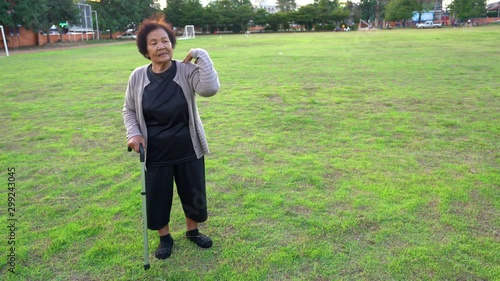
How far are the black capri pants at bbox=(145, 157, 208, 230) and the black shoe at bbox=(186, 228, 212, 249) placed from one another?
0.18m

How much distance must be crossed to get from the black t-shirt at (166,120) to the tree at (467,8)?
79.9 metres

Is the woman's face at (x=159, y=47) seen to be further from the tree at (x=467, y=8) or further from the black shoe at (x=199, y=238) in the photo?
the tree at (x=467, y=8)

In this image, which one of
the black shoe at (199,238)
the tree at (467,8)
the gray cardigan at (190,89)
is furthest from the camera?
the tree at (467,8)

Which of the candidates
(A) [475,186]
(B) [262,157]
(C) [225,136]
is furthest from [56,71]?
(A) [475,186]

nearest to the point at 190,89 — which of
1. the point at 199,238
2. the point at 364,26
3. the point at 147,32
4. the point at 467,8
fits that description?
the point at 147,32

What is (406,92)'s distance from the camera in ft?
29.7

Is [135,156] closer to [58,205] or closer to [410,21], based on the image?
[58,205]

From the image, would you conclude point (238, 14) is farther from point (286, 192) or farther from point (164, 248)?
point (164, 248)

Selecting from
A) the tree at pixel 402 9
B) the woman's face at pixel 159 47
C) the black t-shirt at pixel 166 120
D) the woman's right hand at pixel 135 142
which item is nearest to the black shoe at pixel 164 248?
the black t-shirt at pixel 166 120

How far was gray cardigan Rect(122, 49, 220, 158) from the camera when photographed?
107 inches

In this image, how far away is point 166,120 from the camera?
2.82 metres

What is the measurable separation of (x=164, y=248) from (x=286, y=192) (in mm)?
1504

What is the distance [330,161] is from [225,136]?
1831 millimetres

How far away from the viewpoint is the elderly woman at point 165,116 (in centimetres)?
276
